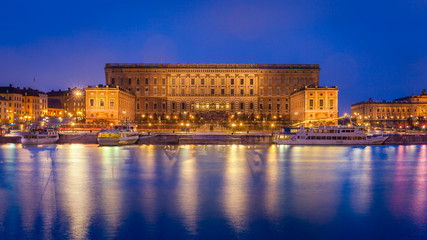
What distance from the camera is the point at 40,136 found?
55688mm

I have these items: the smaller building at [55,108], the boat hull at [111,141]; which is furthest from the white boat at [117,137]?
the smaller building at [55,108]

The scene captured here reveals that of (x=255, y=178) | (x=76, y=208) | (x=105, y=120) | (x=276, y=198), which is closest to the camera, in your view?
(x=76, y=208)

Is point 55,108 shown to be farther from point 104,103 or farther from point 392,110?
point 392,110

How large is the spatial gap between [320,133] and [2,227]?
46.0 meters

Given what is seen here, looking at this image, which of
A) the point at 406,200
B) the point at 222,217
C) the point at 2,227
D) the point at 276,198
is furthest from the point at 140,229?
the point at 406,200

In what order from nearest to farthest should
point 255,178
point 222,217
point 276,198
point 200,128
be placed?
point 222,217
point 276,198
point 255,178
point 200,128

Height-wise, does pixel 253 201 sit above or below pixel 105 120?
below

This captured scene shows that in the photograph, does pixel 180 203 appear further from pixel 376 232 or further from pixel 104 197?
pixel 376 232

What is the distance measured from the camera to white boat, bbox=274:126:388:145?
55.2 metres

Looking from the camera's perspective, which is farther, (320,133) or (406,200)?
(320,133)

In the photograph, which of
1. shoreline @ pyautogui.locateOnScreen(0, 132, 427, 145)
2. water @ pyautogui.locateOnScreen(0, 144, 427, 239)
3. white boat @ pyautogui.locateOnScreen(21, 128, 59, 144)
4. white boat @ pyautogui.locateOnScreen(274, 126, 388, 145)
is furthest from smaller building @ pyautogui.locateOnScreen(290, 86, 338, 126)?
white boat @ pyautogui.locateOnScreen(21, 128, 59, 144)

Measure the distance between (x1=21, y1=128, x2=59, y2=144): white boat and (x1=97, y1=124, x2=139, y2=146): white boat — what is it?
8.17 metres

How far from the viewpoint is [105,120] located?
283ft

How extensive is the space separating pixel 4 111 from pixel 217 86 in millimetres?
62143
